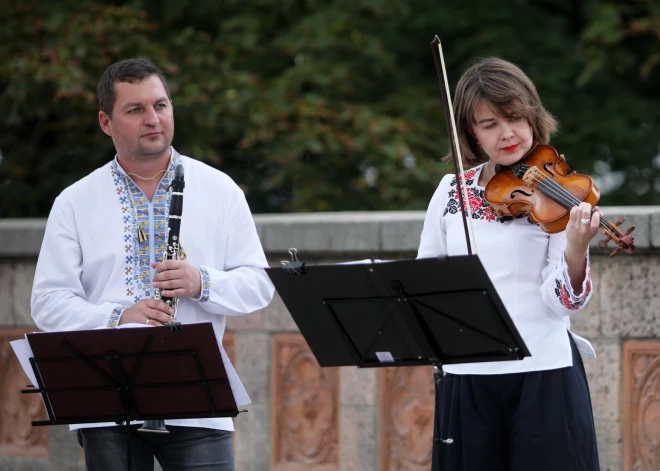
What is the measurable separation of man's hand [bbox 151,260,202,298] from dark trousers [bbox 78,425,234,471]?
1.40 ft

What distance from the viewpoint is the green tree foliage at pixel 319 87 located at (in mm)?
7957

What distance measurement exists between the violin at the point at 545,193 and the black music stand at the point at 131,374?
91 centimetres

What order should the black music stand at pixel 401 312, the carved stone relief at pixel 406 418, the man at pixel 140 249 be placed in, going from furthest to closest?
the carved stone relief at pixel 406 418 → the man at pixel 140 249 → the black music stand at pixel 401 312

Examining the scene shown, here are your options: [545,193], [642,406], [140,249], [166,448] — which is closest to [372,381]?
[642,406]

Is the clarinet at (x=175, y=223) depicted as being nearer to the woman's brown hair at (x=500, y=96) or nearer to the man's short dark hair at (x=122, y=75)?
the man's short dark hair at (x=122, y=75)

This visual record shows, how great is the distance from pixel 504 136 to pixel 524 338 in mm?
569

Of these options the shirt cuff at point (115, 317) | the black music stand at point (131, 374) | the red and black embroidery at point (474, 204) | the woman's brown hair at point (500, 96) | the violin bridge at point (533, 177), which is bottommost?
the black music stand at point (131, 374)

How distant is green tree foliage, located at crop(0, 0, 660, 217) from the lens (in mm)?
7957

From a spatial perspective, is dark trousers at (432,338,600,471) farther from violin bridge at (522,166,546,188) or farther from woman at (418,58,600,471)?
violin bridge at (522,166,546,188)

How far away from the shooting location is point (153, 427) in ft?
11.9

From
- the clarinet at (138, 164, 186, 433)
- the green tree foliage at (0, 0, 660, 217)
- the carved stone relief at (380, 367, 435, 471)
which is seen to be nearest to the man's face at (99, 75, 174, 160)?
the clarinet at (138, 164, 186, 433)

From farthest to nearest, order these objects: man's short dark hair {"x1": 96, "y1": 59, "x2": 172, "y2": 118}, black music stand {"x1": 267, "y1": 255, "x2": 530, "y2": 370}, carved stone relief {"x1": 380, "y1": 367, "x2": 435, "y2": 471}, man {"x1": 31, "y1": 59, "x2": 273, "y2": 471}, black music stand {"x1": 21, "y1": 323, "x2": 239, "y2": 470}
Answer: carved stone relief {"x1": 380, "y1": 367, "x2": 435, "y2": 471}
man's short dark hair {"x1": 96, "y1": 59, "x2": 172, "y2": 118}
man {"x1": 31, "y1": 59, "x2": 273, "y2": 471}
black music stand {"x1": 21, "y1": 323, "x2": 239, "y2": 470}
black music stand {"x1": 267, "y1": 255, "x2": 530, "y2": 370}

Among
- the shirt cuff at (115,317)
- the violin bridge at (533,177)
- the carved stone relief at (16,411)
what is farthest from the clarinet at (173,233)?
the carved stone relief at (16,411)

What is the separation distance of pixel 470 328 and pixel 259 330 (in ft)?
8.64
